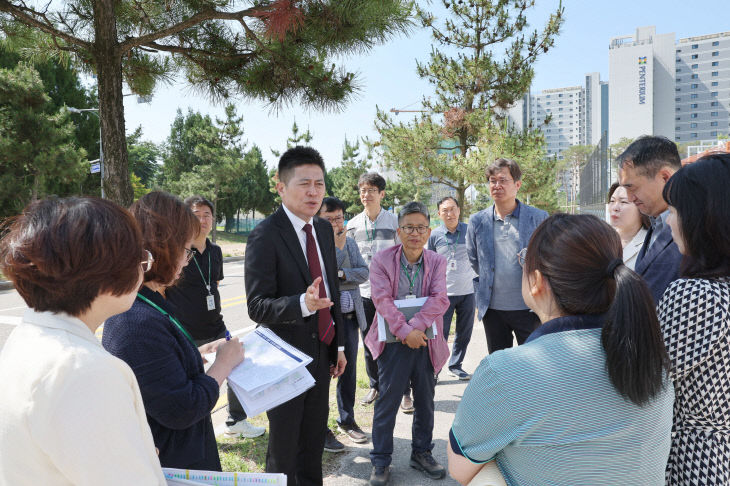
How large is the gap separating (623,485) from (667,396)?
245 mm

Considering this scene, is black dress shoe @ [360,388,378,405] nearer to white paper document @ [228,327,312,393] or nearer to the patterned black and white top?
white paper document @ [228,327,312,393]

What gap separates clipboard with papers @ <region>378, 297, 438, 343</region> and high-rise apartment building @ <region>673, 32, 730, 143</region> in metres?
118

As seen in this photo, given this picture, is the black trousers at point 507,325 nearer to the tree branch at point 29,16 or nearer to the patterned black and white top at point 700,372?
the patterned black and white top at point 700,372

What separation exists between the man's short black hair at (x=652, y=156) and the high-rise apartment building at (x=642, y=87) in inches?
4240

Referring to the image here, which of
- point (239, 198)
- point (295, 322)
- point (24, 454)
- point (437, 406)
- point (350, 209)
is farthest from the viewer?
point (350, 209)

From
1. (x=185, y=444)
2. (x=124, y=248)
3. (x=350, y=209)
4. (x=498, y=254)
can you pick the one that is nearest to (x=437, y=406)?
(x=498, y=254)

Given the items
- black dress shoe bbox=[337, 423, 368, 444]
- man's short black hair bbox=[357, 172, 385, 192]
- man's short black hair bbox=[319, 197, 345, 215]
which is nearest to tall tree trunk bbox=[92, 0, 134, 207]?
man's short black hair bbox=[319, 197, 345, 215]

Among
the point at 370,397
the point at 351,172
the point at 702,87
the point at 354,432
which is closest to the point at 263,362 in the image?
the point at 354,432

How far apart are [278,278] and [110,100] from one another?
6.33 feet

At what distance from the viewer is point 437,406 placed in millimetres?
3961

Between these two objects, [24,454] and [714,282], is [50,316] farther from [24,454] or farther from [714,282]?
[714,282]

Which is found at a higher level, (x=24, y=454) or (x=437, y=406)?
(x=24, y=454)

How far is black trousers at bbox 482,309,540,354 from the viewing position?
137 inches

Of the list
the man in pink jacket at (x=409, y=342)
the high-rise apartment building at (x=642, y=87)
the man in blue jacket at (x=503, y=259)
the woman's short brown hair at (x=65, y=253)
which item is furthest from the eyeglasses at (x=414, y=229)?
the high-rise apartment building at (x=642, y=87)
